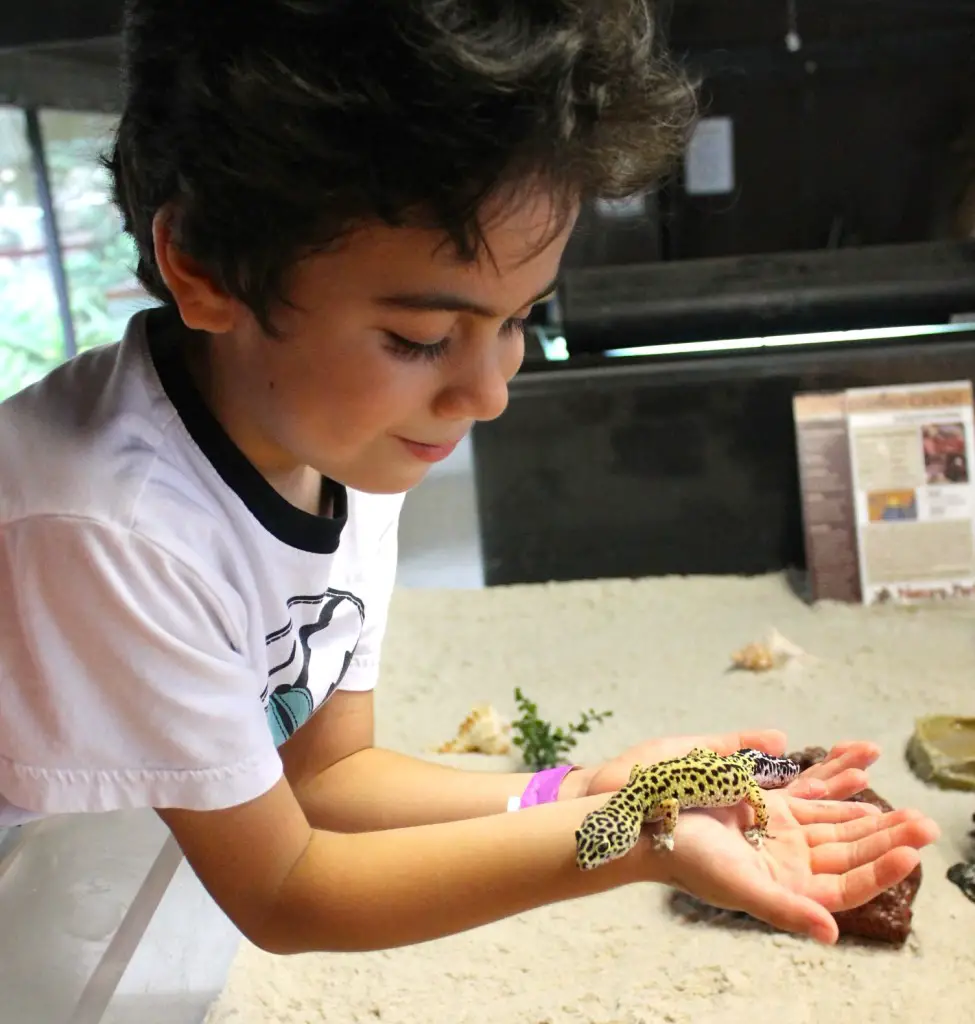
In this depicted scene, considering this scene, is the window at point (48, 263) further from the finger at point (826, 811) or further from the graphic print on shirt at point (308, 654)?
the finger at point (826, 811)

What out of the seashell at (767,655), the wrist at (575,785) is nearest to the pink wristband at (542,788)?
the wrist at (575,785)

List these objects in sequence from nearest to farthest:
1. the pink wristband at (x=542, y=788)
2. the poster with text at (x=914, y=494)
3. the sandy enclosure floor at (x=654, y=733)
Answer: the pink wristband at (x=542, y=788) → the sandy enclosure floor at (x=654, y=733) → the poster with text at (x=914, y=494)

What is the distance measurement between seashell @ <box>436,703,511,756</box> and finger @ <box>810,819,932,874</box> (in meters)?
1.10

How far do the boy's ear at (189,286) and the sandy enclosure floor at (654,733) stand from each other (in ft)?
3.21

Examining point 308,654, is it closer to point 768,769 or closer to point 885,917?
point 768,769

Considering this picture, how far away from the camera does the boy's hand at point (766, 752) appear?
1.02 metres

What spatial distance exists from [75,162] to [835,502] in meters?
2.04

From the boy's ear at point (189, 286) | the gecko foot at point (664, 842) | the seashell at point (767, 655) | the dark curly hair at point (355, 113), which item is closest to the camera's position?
the dark curly hair at point (355, 113)

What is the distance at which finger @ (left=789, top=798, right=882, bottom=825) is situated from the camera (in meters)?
0.94

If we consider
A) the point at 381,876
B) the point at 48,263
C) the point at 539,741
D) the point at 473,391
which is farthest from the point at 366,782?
the point at 48,263

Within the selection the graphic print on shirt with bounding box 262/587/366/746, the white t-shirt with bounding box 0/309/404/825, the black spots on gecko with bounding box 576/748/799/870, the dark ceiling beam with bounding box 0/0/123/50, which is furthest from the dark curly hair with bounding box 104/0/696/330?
the dark ceiling beam with bounding box 0/0/123/50

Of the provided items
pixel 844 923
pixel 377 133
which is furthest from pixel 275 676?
pixel 844 923

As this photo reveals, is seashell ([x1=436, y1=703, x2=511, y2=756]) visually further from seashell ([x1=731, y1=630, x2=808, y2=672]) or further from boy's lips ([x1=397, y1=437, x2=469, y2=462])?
boy's lips ([x1=397, y1=437, x2=469, y2=462])

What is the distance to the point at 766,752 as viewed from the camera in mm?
1074
